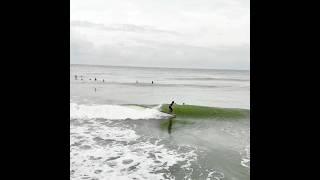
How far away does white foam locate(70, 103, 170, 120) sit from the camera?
18719 mm

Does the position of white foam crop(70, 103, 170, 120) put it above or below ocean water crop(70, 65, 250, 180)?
above

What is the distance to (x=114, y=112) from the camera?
20.4m

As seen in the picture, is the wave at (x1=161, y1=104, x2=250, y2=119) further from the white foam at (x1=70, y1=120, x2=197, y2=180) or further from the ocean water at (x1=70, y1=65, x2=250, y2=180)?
the white foam at (x1=70, y1=120, x2=197, y2=180)

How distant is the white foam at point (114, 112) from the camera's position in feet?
61.4

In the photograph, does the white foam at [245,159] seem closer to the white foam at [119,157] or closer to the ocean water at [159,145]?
the ocean water at [159,145]

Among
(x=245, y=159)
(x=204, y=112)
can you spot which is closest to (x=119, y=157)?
(x=245, y=159)

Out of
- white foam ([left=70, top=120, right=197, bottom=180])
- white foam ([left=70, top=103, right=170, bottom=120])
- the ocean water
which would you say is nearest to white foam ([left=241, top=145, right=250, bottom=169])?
the ocean water
